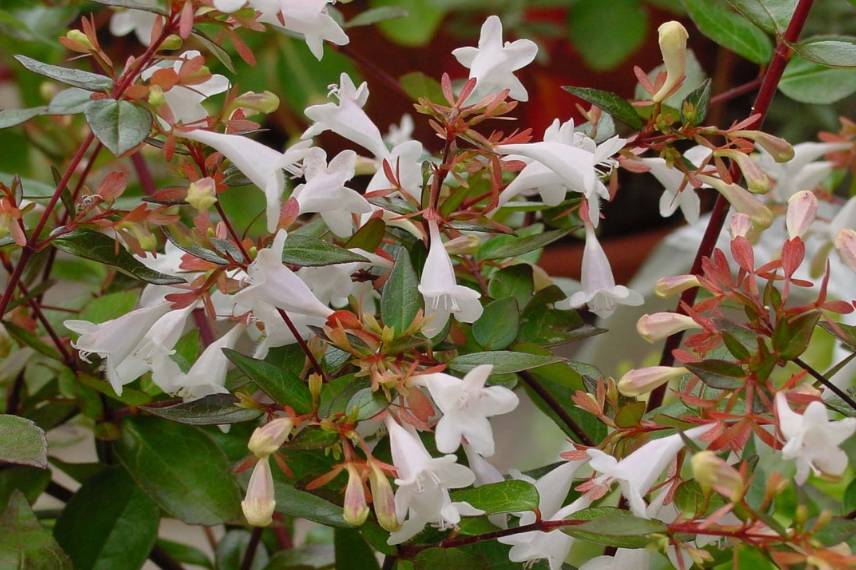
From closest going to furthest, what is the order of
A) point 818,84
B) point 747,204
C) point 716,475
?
1. point 716,475
2. point 747,204
3. point 818,84

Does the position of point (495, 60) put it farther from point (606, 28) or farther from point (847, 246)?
point (606, 28)

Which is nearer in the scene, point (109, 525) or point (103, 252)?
point (103, 252)

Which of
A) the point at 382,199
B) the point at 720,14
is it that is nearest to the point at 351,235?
the point at 382,199

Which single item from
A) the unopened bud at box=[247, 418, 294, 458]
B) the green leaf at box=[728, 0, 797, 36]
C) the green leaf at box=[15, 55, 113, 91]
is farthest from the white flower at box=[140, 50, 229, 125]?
the green leaf at box=[728, 0, 797, 36]

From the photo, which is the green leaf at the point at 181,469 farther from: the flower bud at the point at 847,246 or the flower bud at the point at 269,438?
the flower bud at the point at 847,246

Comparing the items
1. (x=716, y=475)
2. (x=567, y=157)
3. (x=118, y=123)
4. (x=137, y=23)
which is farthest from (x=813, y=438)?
(x=137, y=23)

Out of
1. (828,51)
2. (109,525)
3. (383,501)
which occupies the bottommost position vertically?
(109,525)

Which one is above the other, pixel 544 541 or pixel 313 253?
pixel 313 253

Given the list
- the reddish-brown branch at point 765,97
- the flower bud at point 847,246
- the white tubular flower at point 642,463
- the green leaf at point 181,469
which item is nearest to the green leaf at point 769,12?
the reddish-brown branch at point 765,97
